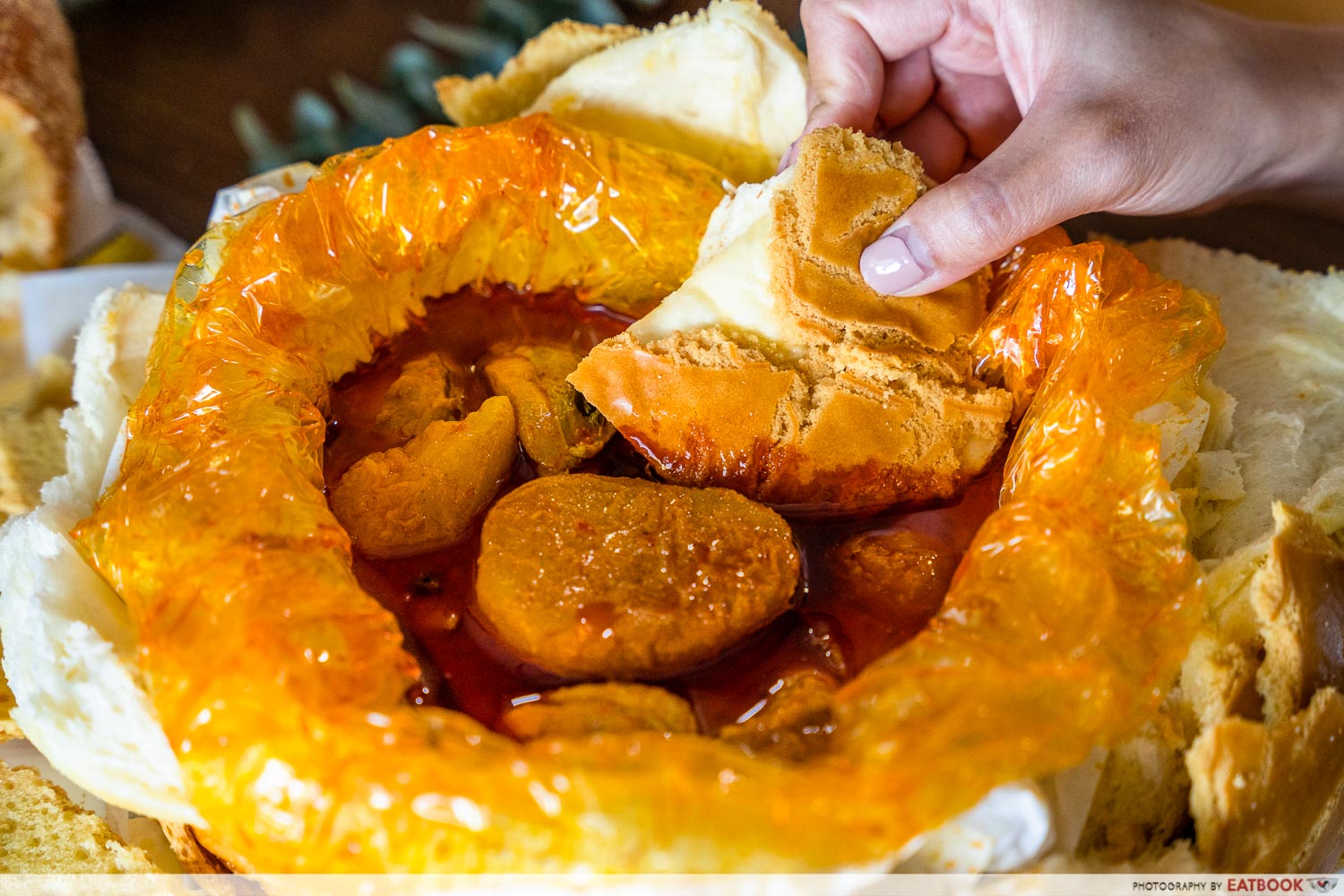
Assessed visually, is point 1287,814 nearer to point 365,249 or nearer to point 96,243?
point 365,249

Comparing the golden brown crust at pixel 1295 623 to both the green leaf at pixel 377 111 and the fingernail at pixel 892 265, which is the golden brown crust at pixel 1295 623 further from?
the green leaf at pixel 377 111

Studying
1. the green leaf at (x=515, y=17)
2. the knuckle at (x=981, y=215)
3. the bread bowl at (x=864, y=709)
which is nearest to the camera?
the bread bowl at (x=864, y=709)

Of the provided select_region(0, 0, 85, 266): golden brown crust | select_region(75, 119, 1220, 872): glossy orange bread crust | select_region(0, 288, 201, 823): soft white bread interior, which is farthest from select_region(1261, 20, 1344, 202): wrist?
select_region(0, 0, 85, 266): golden brown crust

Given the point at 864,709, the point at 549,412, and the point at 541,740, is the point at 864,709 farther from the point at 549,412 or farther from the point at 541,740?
the point at 549,412

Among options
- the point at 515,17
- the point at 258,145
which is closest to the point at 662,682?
the point at 515,17

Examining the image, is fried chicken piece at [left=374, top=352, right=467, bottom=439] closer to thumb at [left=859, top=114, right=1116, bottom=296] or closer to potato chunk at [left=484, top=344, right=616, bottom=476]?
potato chunk at [left=484, top=344, right=616, bottom=476]

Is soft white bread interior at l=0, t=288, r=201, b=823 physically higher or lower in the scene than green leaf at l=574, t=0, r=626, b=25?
lower

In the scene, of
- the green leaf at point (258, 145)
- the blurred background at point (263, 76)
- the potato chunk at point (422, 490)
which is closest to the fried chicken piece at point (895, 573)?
the potato chunk at point (422, 490)
